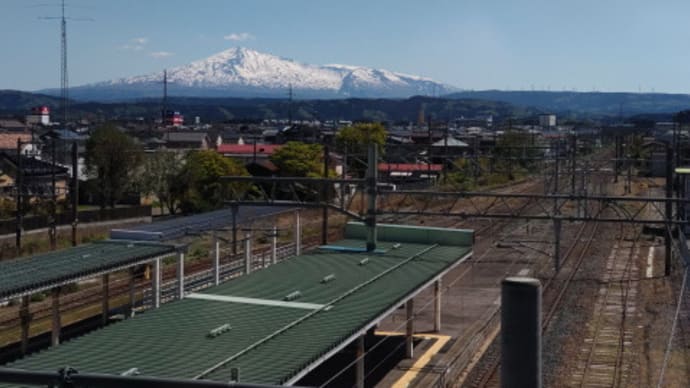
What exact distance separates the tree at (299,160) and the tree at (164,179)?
2920 mm

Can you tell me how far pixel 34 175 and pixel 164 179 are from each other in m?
3.33

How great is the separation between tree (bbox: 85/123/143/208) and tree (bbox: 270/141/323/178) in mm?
4076

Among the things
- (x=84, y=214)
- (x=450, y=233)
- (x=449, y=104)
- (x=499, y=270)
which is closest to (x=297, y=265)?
(x=450, y=233)

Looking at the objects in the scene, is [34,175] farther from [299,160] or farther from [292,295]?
[292,295]

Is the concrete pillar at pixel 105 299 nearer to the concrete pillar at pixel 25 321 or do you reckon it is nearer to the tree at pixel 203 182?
the concrete pillar at pixel 25 321

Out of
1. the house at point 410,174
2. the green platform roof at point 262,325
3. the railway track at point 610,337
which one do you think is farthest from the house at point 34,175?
the railway track at point 610,337

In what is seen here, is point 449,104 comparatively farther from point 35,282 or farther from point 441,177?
point 35,282

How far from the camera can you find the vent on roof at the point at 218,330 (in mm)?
6391

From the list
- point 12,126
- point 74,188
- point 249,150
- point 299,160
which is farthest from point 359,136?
point 12,126

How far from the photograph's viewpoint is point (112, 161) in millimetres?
23547

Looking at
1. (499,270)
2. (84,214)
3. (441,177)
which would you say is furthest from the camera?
(441,177)

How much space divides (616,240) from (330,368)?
490 inches

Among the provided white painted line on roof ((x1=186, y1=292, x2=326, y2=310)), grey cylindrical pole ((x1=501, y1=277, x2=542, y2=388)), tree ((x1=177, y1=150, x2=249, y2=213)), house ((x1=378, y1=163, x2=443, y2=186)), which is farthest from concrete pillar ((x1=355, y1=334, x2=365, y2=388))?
house ((x1=378, y1=163, x2=443, y2=186))

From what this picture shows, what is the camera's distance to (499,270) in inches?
591
